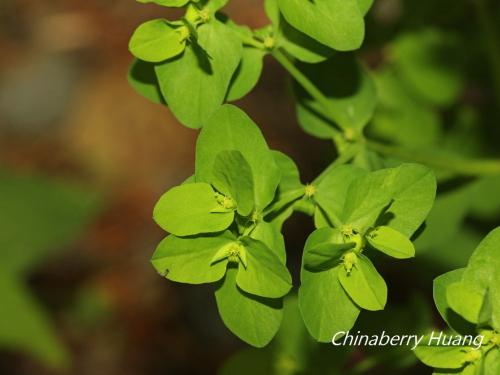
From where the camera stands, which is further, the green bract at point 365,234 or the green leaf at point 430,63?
the green leaf at point 430,63

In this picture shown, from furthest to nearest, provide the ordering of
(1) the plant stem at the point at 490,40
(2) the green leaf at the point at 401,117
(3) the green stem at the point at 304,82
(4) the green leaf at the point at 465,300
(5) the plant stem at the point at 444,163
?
(2) the green leaf at the point at 401,117
(1) the plant stem at the point at 490,40
(5) the plant stem at the point at 444,163
(3) the green stem at the point at 304,82
(4) the green leaf at the point at 465,300

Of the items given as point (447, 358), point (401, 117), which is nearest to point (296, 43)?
point (447, 358)

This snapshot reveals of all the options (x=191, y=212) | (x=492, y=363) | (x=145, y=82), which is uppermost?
(x=145, y=82)

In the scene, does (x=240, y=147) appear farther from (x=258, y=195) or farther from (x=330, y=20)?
(x=330, y=20)

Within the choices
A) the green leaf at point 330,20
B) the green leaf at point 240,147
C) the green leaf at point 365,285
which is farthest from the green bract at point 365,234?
the green leaf at point 330,20

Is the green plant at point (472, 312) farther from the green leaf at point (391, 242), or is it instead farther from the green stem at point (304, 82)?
the green stem at point (304, 82)

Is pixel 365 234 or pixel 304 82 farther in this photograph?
pixel 304 82

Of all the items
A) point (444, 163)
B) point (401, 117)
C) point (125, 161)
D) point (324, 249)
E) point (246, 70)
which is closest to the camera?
point (324, 249)

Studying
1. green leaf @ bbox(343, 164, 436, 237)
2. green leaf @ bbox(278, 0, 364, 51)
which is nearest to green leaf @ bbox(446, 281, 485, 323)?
green leaf @ bbox(343, 164, 436, 237)
